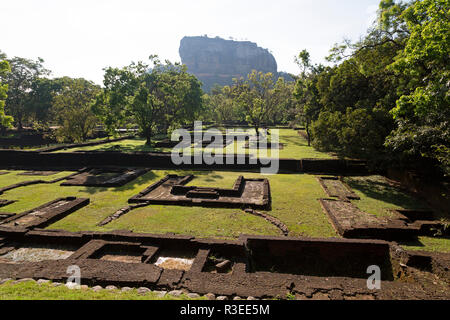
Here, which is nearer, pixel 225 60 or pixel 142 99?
pixel 142 99

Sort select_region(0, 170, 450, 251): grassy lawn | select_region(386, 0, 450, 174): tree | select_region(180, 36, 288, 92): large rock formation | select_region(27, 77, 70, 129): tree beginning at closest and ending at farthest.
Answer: select_region(386, 0, 450, 174): tree
select_region(0, 170, 450, 251): grassy lawn
select_region(27, 77, 70, 129): tree
select_region(180, 36, 288, 92): large rock formation

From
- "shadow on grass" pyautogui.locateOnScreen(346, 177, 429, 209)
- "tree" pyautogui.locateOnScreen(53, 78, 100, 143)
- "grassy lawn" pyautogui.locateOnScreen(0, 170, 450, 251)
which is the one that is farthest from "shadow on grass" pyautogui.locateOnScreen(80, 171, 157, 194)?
"tree" pyautogui.locateOnScreen(53, 78, 100, 143)

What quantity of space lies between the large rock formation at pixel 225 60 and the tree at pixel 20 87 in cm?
11692

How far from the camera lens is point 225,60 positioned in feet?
532

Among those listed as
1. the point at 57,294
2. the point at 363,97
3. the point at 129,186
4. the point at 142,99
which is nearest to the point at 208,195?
the point at 129,186

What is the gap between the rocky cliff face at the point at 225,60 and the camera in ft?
519

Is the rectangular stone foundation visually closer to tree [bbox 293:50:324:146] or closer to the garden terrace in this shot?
the garden terrace

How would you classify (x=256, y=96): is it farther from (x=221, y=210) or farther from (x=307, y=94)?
(x=221, y=210)

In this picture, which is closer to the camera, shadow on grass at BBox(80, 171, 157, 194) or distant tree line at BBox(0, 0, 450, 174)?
distant tree line at BBox(0, 0, 450, 174)

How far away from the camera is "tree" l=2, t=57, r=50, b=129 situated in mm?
35000

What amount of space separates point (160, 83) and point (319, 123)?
53.3 feet

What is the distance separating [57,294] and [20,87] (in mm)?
46424

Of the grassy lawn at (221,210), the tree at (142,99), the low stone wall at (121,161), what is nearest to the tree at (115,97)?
the tree at (142,99)

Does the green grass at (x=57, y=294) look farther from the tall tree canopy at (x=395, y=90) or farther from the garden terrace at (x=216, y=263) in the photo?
the tall tree canopy at (x=395, y=90)
